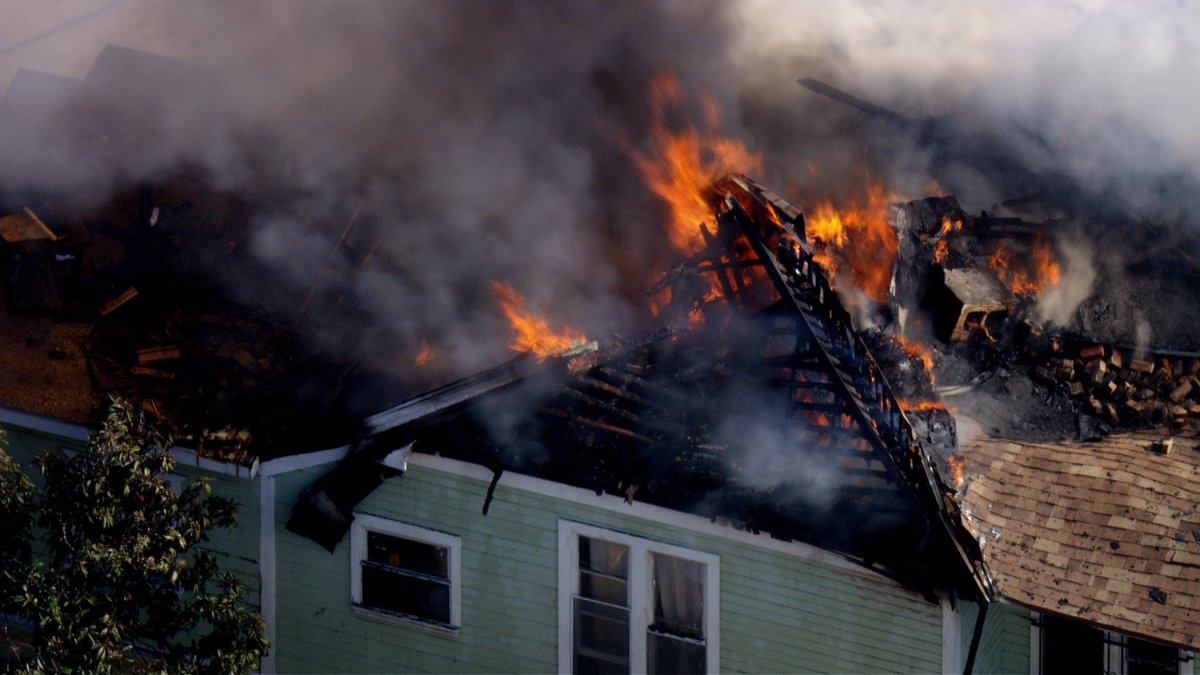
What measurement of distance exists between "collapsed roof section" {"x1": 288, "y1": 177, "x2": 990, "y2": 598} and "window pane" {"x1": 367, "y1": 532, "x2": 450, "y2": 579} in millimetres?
442

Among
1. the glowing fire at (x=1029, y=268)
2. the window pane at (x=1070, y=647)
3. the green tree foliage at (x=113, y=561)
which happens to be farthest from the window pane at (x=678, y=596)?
the glowing fire at (x=1029, y=268)

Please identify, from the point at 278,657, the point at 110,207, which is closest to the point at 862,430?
the point at 278,657

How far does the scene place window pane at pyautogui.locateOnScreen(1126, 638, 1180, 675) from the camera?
10281 millimetres

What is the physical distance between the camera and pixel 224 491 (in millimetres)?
11867

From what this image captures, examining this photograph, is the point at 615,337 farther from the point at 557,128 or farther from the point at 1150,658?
the point at 557,128

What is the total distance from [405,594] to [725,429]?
3708 millimetres

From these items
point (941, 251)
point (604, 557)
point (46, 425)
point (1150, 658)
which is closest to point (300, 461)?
point (46, 425)

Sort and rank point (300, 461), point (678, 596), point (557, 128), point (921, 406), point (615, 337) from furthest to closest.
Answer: point (557, 128), point (921, 406), point (615, 337), point (300, 461), point (678, 596)

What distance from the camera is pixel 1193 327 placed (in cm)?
1435

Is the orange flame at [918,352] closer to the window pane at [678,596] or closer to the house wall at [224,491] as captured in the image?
the window pane at [678,596]

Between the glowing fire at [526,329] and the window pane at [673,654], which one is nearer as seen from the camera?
the window pane at [673,654]

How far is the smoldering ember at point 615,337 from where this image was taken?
1042 cm

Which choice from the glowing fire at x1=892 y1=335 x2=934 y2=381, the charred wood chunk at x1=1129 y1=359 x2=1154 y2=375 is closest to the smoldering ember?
the charred wood chunk at x1=1129 y1=359 x2=1154 y2=375

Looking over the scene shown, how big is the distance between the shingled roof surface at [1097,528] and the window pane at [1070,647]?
2.61 feet
